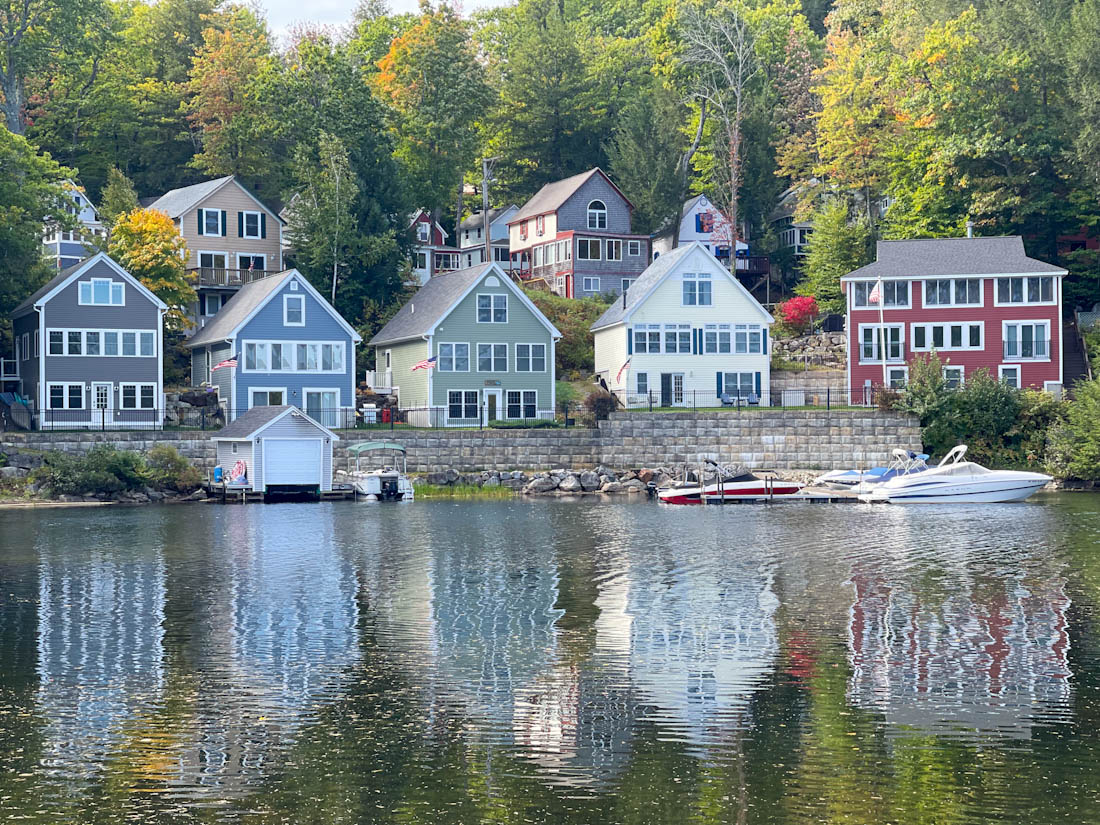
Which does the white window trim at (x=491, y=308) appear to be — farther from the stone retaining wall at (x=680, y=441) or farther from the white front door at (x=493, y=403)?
the stone retaining wall at (x=680, y=441)

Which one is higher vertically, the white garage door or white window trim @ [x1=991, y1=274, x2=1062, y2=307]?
white window trim @ [x1=991, y1=274, x2=1062, y2=307]

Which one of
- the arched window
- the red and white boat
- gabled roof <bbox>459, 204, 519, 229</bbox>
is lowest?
the red and white boat

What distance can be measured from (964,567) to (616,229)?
2425 inches

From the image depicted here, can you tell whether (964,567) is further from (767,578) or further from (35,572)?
(35,572)

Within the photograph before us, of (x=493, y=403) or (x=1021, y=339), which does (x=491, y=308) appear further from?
(x=1021, y=339)

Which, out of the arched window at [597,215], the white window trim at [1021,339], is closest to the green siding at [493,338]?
the arched window at [597,215]

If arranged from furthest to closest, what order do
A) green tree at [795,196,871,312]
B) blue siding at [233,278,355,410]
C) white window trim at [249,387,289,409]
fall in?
green tree at [795,196,871,312], white window trim at [249,387,289,409], blue siding at [233,278,355,410]

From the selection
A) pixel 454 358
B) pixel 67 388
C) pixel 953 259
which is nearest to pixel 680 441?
pixel 454 358

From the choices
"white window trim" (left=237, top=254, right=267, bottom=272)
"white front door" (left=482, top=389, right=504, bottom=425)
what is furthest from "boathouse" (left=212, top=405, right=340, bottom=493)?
"white window trim" (left=237, top=254, right=267, bottom=272)

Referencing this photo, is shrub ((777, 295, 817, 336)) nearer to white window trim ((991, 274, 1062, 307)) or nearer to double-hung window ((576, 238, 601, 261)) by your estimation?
white window trim ((991, 274, 1062, 307))

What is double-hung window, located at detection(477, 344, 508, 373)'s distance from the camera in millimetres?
76688

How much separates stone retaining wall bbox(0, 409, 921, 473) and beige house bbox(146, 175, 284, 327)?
2042cm

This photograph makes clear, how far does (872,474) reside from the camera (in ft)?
213

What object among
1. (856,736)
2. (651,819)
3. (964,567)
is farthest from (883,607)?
(651,819)
